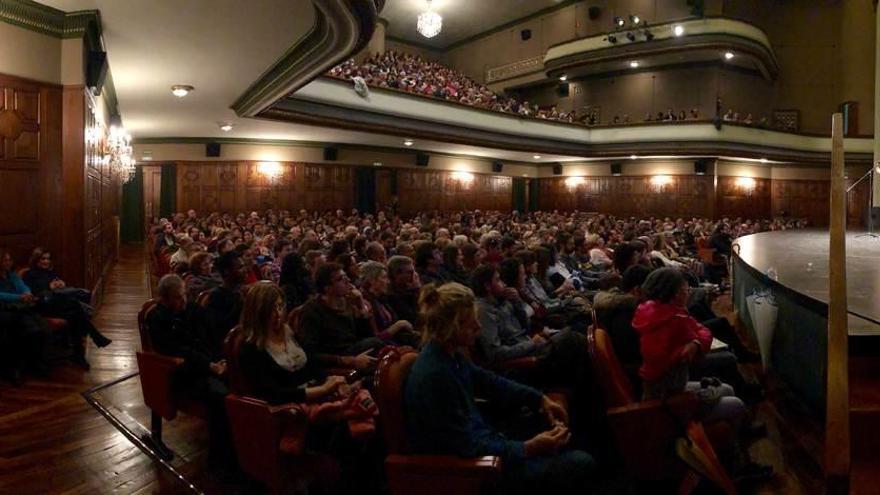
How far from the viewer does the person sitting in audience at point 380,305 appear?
3.59 m

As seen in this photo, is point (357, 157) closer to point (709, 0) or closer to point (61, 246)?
point (61, 246)

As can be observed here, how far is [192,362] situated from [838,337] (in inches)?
108

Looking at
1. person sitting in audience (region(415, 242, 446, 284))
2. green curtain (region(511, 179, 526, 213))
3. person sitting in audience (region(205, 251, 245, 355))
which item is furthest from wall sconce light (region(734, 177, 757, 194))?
person sitting in audience (region(205, 251, 245, 355))

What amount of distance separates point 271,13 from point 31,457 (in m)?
3.77

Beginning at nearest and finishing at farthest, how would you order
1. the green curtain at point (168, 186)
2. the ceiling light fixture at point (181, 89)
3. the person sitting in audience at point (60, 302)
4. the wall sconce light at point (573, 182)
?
the person sitting in audience at point (60, 302)
the ceiling light fixture at point (181, 89)
the green curtain at point (168, 186)
the wall sconce light at point (573, 182)

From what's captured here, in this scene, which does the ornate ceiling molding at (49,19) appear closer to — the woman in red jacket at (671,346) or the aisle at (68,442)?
the aisle at (68,442)

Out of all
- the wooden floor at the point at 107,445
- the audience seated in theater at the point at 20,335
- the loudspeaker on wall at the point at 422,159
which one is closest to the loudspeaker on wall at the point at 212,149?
the loudspeaker on wall at the point at 422,159


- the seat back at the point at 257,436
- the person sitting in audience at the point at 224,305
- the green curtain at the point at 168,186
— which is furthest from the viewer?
the green curtain at the point at 168,186

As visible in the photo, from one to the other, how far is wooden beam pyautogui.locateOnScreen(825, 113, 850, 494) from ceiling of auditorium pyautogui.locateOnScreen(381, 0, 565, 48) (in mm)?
19596

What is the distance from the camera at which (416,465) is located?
1.90 metres

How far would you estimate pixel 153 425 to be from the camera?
3.24m

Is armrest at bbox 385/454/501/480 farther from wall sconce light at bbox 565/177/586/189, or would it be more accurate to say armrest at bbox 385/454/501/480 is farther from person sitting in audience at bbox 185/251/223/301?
wall sconce light at bbox 565/177/586/189

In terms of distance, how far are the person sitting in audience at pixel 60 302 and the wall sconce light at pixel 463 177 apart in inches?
543

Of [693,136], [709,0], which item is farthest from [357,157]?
[709,0]
